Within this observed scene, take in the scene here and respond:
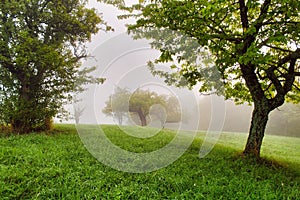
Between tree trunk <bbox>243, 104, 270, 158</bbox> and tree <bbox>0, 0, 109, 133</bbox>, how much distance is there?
6.86m

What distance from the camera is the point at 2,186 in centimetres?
474

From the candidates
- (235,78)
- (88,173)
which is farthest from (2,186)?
(235,78)

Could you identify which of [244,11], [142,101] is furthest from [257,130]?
[142,101]

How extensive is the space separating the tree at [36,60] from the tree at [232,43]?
13.8ft

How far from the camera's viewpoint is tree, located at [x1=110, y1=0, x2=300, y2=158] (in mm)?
5906

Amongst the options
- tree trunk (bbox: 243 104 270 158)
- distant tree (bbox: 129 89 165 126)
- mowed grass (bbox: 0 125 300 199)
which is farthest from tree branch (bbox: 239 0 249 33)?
distant tree (bbox: 129 89 165 126)

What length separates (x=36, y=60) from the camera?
1020 centimetres

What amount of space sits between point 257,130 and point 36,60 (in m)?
9.81

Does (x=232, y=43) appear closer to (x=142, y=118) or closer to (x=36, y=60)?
(x=36, y=60)

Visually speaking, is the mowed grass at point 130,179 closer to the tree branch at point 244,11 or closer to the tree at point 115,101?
the tree at point 115,101

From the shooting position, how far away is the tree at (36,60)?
1033 cm

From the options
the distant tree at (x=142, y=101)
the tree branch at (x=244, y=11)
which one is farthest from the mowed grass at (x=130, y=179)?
the distant tree at (x=142, y=101)

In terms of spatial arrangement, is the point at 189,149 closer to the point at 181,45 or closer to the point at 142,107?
the point at 181,45

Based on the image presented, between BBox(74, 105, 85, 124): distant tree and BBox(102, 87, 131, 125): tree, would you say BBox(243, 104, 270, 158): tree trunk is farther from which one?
BBox(74, 105, 85, 124): distant tree
